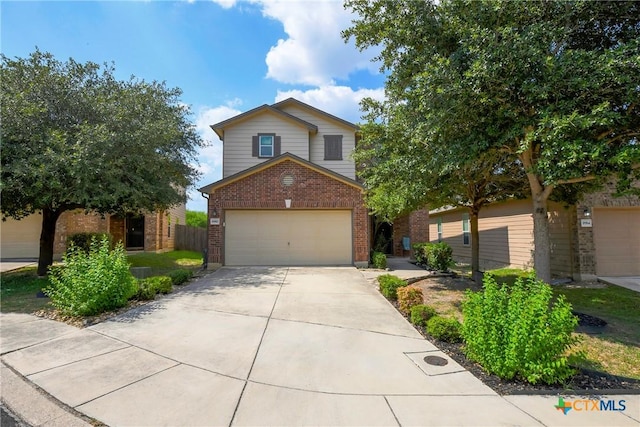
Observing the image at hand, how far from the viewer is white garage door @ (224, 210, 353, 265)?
13453 mm

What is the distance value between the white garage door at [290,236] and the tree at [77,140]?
3077mm

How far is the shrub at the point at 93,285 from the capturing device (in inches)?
247

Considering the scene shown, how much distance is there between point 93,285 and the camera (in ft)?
21.0

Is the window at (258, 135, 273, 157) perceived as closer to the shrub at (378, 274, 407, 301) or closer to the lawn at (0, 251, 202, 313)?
the lawn at (0, 251, 202, 313)

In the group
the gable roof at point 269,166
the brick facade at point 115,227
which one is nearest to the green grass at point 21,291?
the brick facade at point 115,227

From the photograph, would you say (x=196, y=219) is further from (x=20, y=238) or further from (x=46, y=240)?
(x=46, y=240)

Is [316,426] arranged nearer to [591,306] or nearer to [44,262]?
[591,306]

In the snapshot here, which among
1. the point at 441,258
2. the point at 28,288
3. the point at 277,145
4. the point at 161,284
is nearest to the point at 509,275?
the point at 441,258

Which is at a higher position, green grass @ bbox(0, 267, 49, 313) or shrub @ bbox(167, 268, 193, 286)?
shrub @ bbox(167, 268, 193, 286)

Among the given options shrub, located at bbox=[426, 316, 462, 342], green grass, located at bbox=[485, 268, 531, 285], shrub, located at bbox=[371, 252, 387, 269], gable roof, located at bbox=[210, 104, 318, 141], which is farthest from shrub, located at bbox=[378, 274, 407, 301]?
gable roof, located at bbox=[210, 104, 318, 141]

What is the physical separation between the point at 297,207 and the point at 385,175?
5.57 metres

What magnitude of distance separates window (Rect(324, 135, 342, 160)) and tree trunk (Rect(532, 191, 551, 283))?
433 inches

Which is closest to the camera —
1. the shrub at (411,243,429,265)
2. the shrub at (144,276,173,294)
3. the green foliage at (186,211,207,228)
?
the shrub at (144,276,173,294)

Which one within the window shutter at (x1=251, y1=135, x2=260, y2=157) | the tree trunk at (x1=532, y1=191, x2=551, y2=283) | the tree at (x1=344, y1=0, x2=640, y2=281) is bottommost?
the tree trunk at (x1=532, y1=191, x2=551, y2=283)
